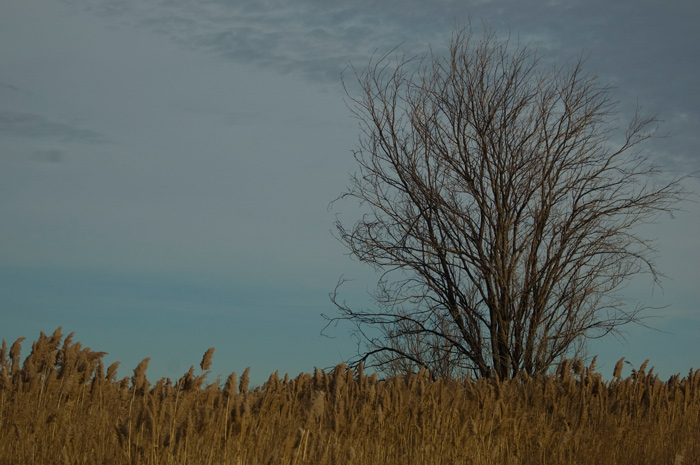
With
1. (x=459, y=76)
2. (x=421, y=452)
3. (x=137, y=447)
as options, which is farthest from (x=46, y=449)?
(x=459, y=76)

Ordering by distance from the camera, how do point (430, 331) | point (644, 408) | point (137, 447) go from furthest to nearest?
point (430, 331)
point (644, 408)
point (137, 447)

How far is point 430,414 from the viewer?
7.19 meters

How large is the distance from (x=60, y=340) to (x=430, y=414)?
3.82 m

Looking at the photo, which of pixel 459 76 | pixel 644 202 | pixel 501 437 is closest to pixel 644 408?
pixel 501 437

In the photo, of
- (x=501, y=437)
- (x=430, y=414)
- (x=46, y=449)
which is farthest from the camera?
(x=430, y=414)

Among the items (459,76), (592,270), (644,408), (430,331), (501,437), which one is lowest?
(501,437)

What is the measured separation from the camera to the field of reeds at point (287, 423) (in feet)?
14.0

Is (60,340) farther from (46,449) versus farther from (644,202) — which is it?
(644,202)

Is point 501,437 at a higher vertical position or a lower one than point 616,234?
lower

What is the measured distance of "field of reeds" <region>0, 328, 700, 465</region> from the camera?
4.27 metres

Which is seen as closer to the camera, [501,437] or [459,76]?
[501,437]

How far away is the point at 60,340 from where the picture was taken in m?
6.88

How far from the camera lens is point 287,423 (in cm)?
633

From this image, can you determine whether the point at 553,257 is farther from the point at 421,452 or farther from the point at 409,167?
the point at 421,452
